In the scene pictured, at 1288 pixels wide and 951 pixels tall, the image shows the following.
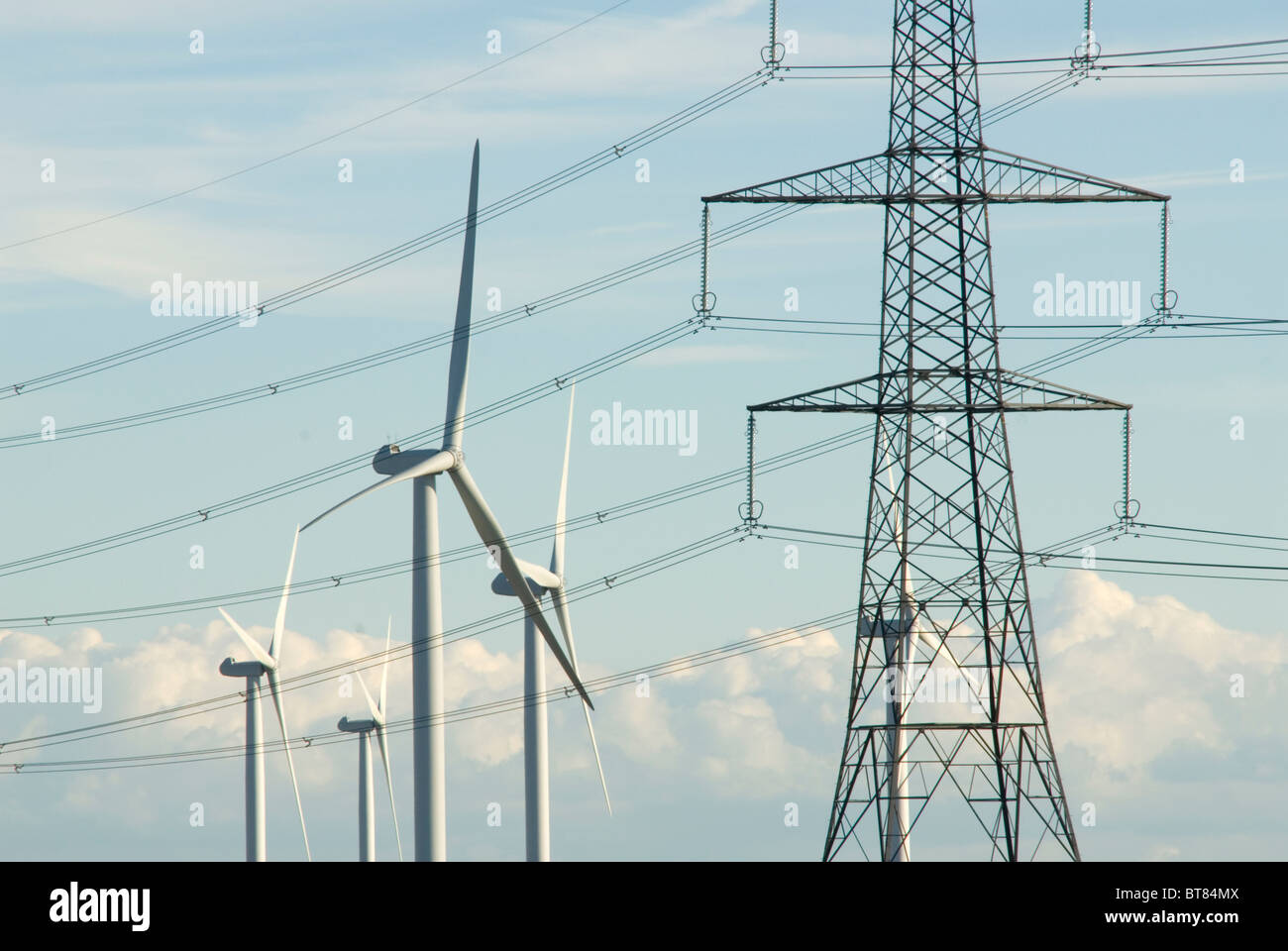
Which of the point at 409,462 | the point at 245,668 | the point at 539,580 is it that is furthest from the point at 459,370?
the point at 245,668

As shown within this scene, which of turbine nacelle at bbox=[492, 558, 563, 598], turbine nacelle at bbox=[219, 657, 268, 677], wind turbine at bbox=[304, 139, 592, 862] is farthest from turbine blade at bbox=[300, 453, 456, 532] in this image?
turbine nacelle at bbox=[219, 657, 268, 677]

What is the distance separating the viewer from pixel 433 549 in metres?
62.6

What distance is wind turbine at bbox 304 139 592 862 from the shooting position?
61.4 metres

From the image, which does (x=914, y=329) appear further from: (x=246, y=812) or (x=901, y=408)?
(x=246, y=812)

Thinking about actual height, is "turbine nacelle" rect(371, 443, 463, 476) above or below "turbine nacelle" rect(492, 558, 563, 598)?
above

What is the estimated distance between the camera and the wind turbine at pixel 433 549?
6141 cm

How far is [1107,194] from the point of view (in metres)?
56.9

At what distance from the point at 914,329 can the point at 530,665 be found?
32.3 metres

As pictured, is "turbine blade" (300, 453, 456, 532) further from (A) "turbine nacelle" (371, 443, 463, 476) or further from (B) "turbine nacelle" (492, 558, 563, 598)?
(B) "turbine nacelle" (492, 558, 563, 598)

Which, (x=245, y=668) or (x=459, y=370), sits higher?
(x=459, y=370)

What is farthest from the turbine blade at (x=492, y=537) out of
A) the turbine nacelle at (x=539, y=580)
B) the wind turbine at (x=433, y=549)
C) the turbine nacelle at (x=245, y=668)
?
the turbine nacelle at (x=245, y=668)

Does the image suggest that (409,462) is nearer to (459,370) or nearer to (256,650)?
(459,370)
